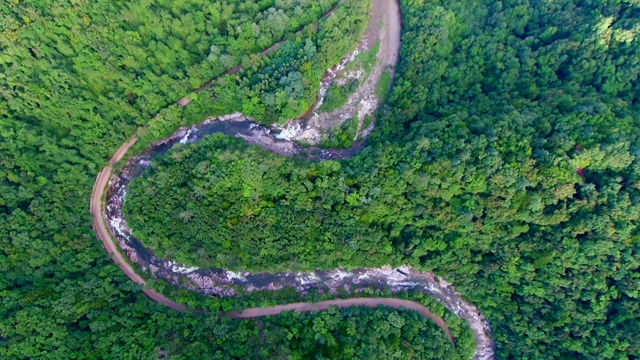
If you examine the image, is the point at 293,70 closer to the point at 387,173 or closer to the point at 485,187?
the point at 387,173

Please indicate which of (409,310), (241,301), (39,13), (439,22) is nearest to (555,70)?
(439,22)

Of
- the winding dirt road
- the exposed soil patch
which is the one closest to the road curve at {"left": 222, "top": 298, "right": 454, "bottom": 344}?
the winding dirt road

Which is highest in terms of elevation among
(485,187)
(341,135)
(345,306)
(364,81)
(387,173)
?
(364,81)

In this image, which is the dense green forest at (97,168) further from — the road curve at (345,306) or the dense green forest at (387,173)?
the road curve at (345,306)

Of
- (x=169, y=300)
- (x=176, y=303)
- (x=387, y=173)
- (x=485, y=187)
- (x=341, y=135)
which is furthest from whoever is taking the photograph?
(x=341, y=135)

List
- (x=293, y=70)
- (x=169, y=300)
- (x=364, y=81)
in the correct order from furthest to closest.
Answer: (x=364, y=81)
(x=293, y=70)
(x=169, y=300)

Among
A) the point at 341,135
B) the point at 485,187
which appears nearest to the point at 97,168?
the point at 341,135

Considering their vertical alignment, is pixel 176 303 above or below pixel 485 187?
below
